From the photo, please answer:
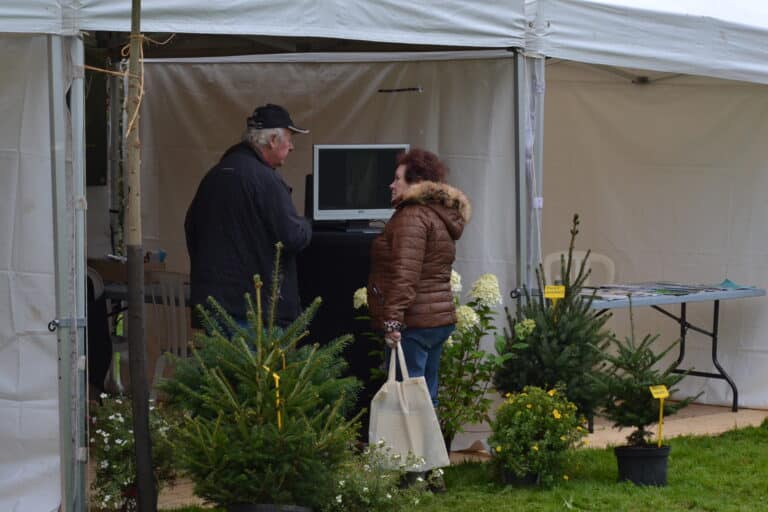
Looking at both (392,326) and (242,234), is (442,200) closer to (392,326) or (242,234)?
(392,326)

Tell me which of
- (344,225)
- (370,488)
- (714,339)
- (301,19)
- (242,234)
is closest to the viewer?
(370,488)

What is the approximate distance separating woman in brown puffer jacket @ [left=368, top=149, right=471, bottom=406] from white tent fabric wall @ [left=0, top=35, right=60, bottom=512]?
1367 millimetres

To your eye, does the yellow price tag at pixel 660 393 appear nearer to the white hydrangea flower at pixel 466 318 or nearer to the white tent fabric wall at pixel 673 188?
the white hydrangea flower at pixel 466 318

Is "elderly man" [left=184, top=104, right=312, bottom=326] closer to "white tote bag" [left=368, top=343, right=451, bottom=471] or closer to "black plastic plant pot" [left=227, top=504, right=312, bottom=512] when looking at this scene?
"white tote bag" [left=368, top=343, right=451, bottom=471]

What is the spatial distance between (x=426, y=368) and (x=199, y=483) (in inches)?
67.3

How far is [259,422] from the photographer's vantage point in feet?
12.4

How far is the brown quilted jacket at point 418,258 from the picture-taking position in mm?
4949

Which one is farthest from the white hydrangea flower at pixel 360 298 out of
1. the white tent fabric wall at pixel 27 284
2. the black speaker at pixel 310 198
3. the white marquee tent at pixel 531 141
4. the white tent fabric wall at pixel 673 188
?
the white tent fabric wall at pixel 673 188

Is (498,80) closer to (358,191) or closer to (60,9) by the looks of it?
(358,191)

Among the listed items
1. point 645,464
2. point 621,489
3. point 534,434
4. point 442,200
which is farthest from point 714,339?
point 442,200

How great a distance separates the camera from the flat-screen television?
6277 millimetres

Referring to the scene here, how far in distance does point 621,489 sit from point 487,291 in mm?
1052

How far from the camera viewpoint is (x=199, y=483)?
377 centimetres

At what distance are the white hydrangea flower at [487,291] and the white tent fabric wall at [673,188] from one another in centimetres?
283
